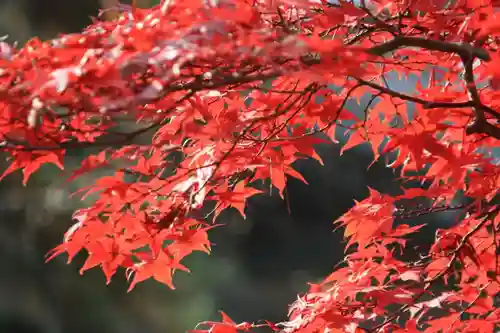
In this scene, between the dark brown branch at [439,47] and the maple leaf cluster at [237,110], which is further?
the dark brown branch at [439,47]

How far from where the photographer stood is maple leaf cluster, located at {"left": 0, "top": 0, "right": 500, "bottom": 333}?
2.60ft

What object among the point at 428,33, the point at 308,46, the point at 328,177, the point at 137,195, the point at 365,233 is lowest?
the point at 328,177

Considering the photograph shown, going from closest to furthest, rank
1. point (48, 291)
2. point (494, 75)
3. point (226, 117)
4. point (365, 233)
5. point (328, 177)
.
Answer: point (494, 75)
point (226, 117)
point (365, 233)
point (48, 291)
point (328, 177)

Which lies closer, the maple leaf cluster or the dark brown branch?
the maple leaf cluster

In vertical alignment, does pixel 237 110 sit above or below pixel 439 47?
below

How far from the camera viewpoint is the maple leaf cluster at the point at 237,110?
0.79 meters

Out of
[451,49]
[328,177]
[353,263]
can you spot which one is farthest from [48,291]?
[451,49]

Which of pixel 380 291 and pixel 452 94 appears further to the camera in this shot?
pixel 380 291

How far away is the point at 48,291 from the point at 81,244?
2481mm

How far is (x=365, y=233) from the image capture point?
4.84ft

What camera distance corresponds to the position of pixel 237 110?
129 centimetres

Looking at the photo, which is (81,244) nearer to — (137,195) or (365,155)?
(137,195)

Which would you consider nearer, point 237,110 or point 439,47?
point 439,47

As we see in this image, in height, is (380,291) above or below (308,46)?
below
